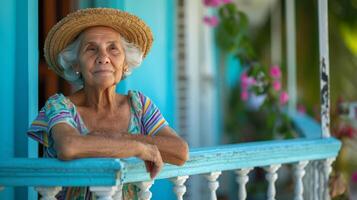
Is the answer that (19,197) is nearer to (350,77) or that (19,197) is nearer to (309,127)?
(309,127)

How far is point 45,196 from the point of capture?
275 centimetres

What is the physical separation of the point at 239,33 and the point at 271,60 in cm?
249

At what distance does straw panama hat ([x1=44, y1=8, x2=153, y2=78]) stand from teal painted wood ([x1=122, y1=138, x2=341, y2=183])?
0.61 metres

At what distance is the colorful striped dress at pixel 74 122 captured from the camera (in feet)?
9.52

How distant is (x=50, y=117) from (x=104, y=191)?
17.8 inches

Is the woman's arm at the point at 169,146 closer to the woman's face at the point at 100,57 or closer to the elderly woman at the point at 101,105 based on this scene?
the elderly woman at the point at 101,105

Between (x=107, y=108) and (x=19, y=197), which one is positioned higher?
(x=107, y=108)

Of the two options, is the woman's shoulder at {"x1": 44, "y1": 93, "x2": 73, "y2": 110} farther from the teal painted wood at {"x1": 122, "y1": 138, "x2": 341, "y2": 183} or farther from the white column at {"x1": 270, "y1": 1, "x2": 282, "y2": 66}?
the white column at {"x1": 270, "y1": 1, "x2": 282, "y2": 66}

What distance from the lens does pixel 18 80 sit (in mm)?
3695

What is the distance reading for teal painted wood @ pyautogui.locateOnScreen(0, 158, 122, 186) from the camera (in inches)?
103

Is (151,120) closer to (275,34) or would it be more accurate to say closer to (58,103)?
(58,103)

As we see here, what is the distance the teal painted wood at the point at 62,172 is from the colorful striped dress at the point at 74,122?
0.68 feet

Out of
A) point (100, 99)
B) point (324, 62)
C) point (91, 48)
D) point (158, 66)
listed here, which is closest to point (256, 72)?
point (158, 66)

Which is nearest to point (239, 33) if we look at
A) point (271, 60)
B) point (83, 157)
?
point (271, 60)
